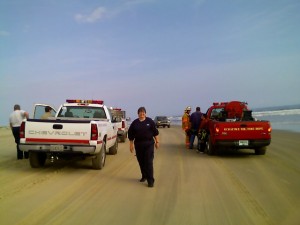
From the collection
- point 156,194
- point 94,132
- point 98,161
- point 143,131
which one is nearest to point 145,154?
point 143,131

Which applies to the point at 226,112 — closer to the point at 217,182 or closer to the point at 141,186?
the point at 217,182

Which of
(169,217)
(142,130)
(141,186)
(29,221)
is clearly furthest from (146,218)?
(142,130)

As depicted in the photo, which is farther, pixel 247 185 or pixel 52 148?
pixel 52 148

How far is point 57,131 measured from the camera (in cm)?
944

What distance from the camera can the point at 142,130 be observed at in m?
8.26

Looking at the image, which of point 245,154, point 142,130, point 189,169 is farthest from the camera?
point 245,154

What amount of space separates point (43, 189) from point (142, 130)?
2.47 meters

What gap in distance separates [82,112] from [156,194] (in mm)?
6334

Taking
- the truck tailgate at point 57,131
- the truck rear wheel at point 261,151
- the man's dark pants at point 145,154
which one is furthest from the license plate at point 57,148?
the truck rear wheel at point 261,151

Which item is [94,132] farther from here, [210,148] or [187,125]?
[187,125]

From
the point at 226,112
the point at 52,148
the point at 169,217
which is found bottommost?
the point at 169,217

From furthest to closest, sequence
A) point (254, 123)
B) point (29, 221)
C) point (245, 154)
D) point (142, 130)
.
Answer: point (245, 154) < point (254, 123) < point (142, 130) < point (29, 221)

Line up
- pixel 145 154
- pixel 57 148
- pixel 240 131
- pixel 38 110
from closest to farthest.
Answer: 1. pixel 145 154
2. pixel 57 148
3. pixel 38 110
4. pixel 240 131

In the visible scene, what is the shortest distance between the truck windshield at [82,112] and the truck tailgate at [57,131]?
312 centimetres
